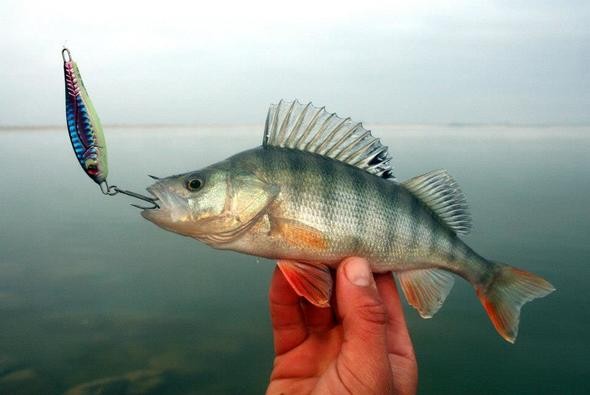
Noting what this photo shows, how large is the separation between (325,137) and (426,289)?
1259mm

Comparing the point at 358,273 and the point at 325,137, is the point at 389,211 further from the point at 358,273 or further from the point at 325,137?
the point at 325,137

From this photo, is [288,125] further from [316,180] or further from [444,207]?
[444,207]

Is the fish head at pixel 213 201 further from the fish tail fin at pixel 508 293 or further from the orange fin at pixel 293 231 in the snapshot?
the fish tail fin at pixel 508 293

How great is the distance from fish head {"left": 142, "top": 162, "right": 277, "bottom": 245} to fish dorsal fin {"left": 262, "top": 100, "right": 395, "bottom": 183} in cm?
37

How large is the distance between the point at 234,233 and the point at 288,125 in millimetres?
770

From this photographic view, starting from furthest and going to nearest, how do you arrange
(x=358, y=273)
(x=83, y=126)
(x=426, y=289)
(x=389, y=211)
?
(x=426, y=289), (x=389, y=211), (x=358, y=273), (x=83, y=126)

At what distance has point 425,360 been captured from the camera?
692cm

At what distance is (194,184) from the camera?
8.44 ft

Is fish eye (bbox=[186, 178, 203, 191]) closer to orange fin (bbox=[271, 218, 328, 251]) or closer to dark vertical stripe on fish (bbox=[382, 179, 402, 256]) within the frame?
orange fin (bbox=[271, 218, 328, 251])

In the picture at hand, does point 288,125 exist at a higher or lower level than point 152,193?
higher

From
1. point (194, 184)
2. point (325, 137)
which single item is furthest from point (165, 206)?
point (325, 137)

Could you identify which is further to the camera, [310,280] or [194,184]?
[310,280]

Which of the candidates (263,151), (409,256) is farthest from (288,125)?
(409,256)

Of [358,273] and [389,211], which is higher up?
[389,211]
